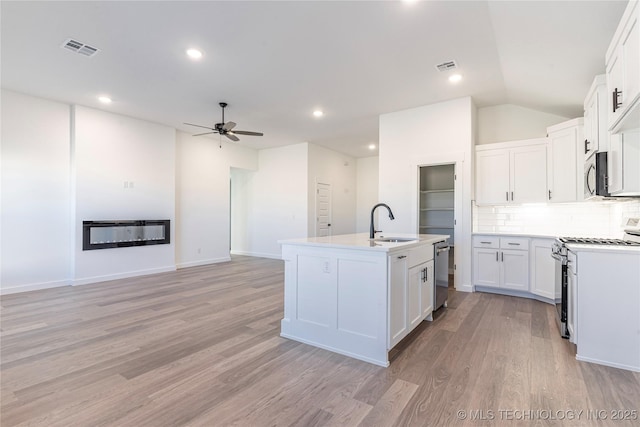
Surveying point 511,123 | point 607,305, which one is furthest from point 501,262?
point 511,123

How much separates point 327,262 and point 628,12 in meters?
2.84

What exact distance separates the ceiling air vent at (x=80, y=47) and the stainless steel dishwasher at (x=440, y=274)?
4417 mm

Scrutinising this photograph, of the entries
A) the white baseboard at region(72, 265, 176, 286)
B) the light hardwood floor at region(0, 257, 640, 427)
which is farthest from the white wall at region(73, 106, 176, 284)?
the light hardwood floor at region(0, 257, 640, 427)

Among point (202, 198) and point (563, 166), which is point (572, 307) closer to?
point (563, 166)

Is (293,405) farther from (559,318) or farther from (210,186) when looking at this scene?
Answer: (210,186)

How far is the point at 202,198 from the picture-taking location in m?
7.18

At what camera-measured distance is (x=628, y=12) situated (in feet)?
7.04

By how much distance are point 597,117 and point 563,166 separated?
1221mm

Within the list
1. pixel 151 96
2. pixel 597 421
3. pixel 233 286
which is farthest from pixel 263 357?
pixel 151 96

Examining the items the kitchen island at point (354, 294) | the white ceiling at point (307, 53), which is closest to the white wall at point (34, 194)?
the white ceiling at point (307, 53)

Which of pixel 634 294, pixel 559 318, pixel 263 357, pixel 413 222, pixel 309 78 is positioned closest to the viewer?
pixel 634 294

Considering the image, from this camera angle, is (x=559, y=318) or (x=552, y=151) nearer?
(x=559, y=318)

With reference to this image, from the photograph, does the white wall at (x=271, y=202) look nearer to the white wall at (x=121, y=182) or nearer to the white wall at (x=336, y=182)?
the white wall at (x=336, y=182)

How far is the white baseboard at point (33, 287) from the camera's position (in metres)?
4.55
